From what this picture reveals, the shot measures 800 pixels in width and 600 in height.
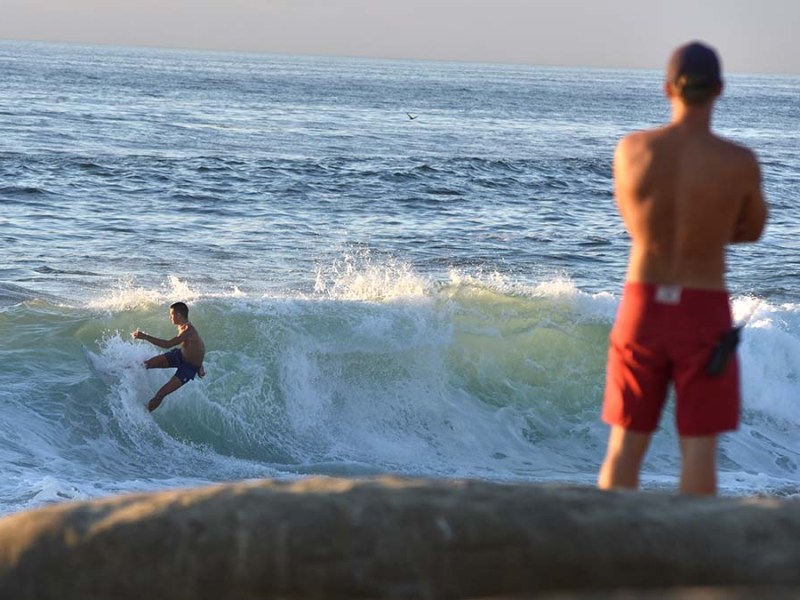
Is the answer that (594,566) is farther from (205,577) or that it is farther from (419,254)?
(419,254)

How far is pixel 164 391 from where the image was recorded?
1121 centimetres

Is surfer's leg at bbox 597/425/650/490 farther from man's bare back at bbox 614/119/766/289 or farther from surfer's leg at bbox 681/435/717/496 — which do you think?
man's bare back at bbox 614/119/766/289

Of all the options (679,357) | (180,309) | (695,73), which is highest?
(695,73)

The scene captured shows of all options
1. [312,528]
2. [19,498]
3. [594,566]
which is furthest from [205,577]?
[19,498]

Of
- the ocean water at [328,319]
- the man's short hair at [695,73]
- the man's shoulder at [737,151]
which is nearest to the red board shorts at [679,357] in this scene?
the man's shoulder at [737,151]

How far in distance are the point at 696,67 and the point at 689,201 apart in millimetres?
431

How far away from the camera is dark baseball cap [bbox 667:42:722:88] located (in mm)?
3797

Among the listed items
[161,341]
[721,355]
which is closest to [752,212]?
[721,355]

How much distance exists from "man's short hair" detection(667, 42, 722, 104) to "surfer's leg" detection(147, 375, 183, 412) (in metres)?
8.00

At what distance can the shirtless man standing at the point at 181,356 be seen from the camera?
35.9ft

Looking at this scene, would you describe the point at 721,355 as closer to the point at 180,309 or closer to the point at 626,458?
the point at 626,458

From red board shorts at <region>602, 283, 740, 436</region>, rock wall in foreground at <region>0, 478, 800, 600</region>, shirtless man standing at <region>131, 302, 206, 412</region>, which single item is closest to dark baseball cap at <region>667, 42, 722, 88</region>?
red board shorts at <region>602, 283, 740, 436</region>

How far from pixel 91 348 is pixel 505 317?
15.6 ft

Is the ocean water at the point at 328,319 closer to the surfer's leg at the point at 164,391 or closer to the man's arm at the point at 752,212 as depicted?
the surfer's leg at the point at 164,391
